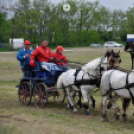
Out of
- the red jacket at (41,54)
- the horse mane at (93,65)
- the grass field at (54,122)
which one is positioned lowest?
the grass field at (54,122)

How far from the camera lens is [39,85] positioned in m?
8.00

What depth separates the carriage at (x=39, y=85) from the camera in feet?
25.7

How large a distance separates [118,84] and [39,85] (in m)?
2.86

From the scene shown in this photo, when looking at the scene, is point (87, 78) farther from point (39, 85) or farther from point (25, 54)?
point (25, 54)

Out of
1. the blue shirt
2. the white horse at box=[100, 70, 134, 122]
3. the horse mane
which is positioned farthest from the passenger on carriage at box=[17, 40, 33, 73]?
the white horse at box=[100, 70, 134, 122]

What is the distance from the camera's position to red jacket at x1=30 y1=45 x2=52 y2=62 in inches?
314

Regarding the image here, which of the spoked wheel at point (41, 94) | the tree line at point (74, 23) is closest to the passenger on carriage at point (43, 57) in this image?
the spoked wheel at point (41, 94)

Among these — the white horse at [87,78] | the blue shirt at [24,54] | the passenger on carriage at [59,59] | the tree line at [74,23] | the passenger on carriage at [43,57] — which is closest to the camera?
the white horse at [87,78]

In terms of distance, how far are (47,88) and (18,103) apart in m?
1.58

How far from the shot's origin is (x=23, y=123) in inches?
234

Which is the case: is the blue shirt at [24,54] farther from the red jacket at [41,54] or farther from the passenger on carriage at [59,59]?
the passenger on carriage at [59,59]

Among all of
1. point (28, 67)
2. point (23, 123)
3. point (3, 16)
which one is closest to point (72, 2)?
point (28, 67)

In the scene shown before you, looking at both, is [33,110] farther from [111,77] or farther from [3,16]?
[3,16]

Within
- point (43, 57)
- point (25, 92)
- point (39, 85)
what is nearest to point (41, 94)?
point (39, 85)
